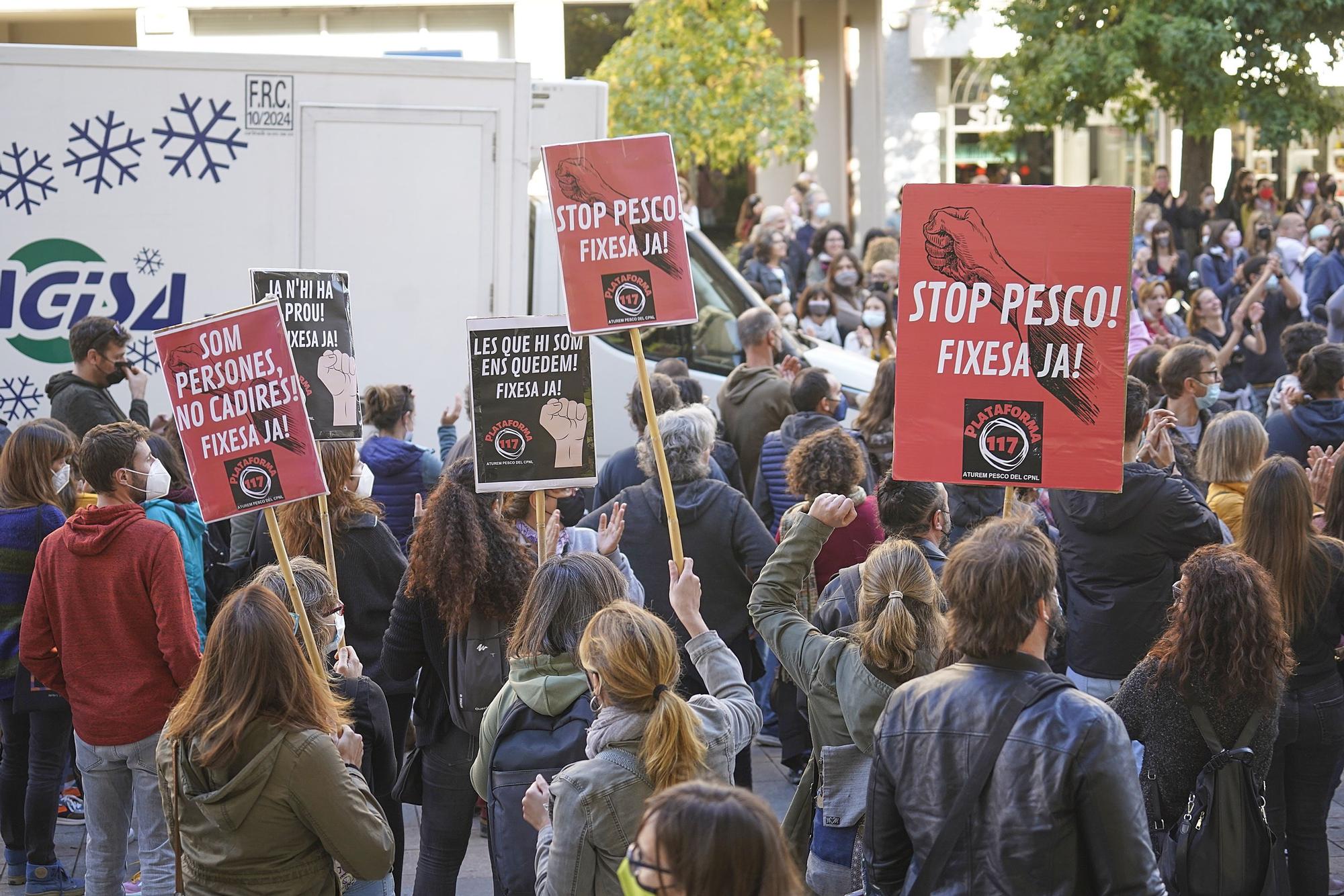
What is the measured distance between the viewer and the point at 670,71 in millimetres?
18422

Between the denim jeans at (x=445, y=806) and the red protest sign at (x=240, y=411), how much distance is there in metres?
0.98

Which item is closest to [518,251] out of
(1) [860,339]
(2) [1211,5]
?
(1) [860,339]

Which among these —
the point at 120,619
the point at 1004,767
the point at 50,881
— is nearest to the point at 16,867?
the point at 50,881

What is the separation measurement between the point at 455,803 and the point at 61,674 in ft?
5.22

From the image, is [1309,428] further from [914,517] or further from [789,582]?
[789,582]

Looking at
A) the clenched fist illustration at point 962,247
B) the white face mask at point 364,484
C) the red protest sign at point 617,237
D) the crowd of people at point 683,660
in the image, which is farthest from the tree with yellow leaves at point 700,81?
the clenched fist illustration at point 962,247

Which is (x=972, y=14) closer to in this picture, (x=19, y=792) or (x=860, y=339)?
(x=860, y=339)

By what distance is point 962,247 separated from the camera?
4.32 m

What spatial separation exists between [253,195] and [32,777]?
14.2 feet

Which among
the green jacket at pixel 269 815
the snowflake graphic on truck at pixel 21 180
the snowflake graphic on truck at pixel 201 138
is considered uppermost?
the snowflake graphic on truck at pixel 201 138

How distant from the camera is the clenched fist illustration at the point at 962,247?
431 cm

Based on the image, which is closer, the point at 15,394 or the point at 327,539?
the point at 327,539

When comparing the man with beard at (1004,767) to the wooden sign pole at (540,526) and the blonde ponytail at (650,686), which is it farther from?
the wooden sign pole at (540,526)

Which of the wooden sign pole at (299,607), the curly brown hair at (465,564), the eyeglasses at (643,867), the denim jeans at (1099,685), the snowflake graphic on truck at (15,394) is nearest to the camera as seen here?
the eyeglasses at (643,867)
